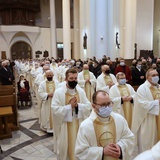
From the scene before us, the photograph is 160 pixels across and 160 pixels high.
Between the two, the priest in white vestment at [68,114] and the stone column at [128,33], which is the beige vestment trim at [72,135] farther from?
the stone column at [128,33]

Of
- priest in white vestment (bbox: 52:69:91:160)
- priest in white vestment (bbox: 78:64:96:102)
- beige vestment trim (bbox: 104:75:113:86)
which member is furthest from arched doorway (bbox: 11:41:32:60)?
priest in white vestment (bbox: 52:69:91:160)

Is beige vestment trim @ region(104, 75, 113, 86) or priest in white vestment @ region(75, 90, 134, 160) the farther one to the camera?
beige vestment trim @ region(104, 75, 113, 86)

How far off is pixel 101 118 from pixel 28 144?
341 centimetres

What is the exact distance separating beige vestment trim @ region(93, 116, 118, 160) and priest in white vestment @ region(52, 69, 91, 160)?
51.7 inches

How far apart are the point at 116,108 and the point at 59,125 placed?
1.71 metres

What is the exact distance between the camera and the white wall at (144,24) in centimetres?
2145

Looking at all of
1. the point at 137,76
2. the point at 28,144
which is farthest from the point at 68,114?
the point at 137,76

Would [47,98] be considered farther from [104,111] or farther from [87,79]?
[104,111]

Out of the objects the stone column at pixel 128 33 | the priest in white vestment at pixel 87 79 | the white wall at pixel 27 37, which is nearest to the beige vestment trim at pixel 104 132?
the priest in white vestment at pixel 87 79

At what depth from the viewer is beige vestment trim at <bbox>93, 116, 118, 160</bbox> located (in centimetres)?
271

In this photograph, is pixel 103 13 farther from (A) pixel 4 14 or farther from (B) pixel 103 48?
(A) pixel 4 14

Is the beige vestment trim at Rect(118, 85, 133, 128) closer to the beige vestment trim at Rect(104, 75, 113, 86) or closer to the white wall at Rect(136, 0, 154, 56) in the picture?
the beige vestment trim at Rect(104, 75, 113, 86)

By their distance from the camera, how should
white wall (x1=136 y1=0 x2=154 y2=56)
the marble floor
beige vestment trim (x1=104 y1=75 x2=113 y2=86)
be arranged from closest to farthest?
the marble floor, beige vestment trim (x1=104 y1=75 x2=113 y2=86), white wall (x1=136 y1=0 x2=154 y2=56)

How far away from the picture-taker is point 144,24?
21.6 m
